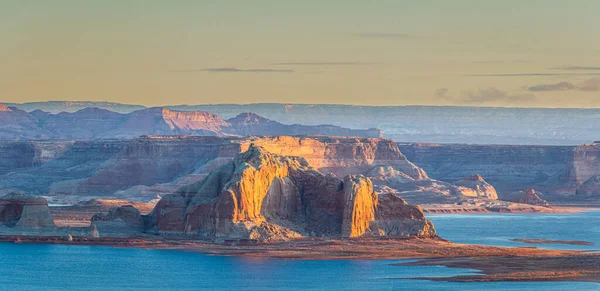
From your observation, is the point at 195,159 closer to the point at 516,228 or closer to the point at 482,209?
the point at 482,209

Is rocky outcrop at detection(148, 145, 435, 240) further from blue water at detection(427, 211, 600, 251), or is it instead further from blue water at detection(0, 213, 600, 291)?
blue water at detection(427, 211, 600, 251)

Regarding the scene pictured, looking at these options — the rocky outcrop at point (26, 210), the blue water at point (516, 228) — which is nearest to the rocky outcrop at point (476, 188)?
the blue water at point (516, 228)

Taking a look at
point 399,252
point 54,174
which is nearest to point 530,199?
point 54,174


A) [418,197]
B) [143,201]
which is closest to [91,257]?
[143,201]

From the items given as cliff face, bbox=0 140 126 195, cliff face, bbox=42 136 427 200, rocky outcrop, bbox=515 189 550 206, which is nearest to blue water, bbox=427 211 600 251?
rocky outcrop, bbox=515 189 550 206

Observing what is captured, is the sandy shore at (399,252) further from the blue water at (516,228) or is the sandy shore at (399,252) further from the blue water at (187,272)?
the blue water at (516,228)
